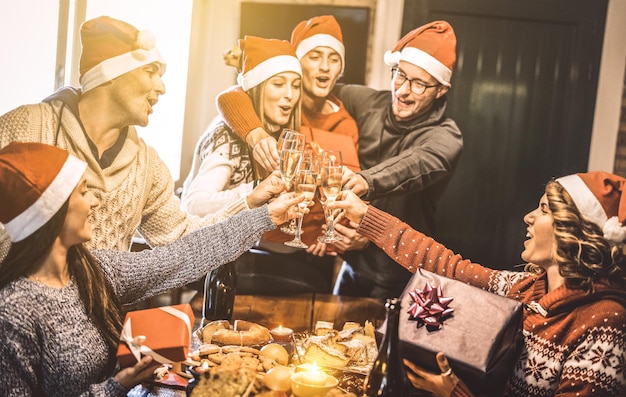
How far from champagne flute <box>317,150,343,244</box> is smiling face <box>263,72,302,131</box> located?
1.44 ft

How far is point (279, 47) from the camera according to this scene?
312 centimetres

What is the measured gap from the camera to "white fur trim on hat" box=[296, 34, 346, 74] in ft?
10.4

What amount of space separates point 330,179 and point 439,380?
0.88 meters

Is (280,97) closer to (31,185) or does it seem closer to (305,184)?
(305,184)

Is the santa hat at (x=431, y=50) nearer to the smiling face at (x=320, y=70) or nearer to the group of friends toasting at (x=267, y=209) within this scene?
the group of friends toasting at (x=267, y=209)

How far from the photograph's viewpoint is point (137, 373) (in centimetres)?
189

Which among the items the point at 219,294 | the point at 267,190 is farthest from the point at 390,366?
the point at 267,190

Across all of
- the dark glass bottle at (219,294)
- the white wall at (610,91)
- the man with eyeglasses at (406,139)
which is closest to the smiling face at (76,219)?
the dark glass bottle at (219,294)

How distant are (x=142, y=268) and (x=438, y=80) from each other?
5.23 ft

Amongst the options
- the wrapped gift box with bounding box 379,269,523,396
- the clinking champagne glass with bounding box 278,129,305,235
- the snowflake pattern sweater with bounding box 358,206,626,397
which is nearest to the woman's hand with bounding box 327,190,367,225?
the clinking champagne glass with bounding box 278,129,305,235

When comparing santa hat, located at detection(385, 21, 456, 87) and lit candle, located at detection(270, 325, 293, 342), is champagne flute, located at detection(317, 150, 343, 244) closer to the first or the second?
→ lit candle, located at detection(270, 325, 293, 342)

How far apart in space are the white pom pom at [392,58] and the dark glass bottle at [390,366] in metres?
1.54

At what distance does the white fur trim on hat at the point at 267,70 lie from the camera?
3.07 metres

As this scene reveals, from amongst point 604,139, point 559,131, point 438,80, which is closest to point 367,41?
point 438,80
